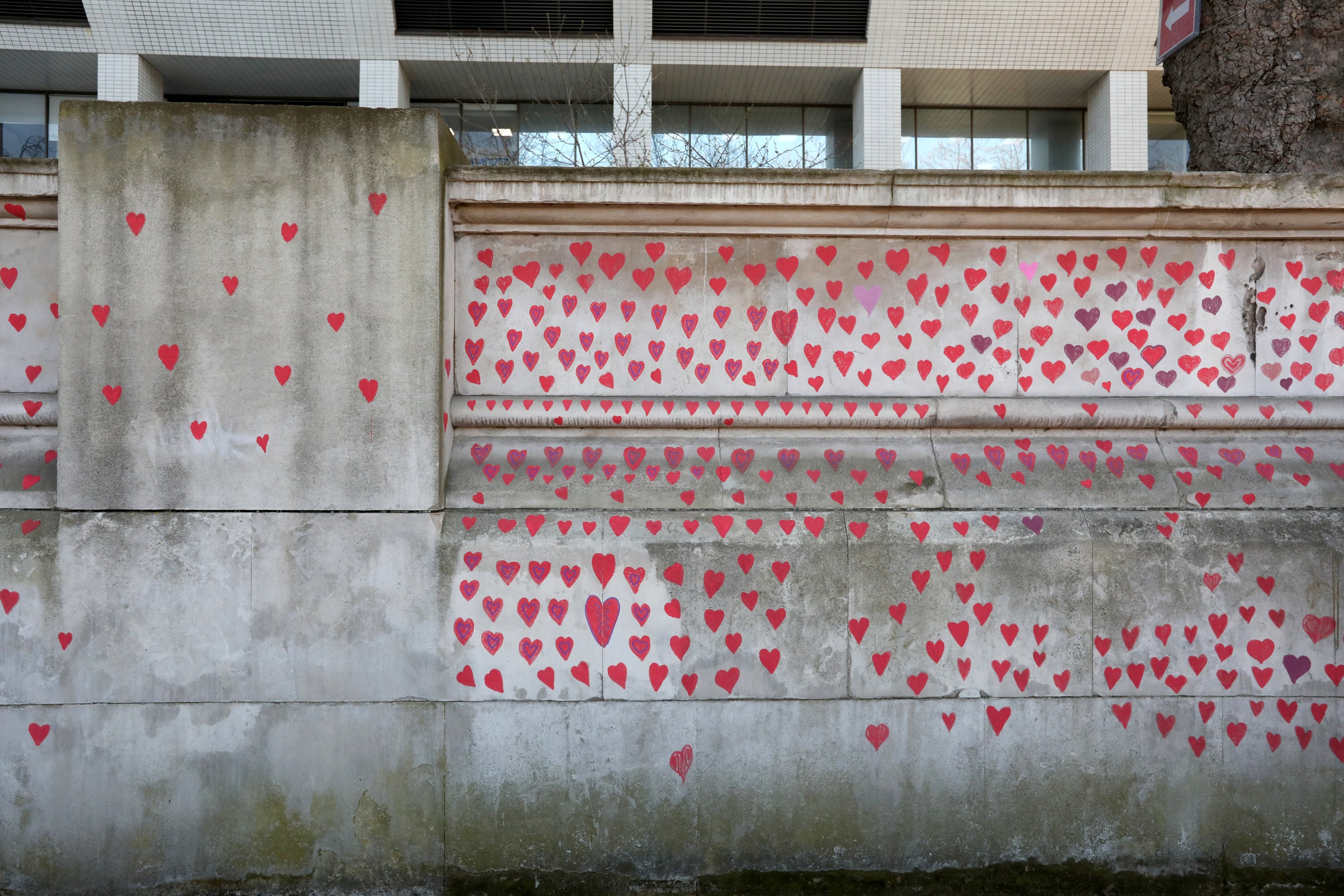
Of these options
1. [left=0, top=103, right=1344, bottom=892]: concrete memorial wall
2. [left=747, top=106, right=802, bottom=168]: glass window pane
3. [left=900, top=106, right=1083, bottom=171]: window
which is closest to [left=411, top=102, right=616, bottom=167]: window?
[left=747, top=106, right=802, bottom=168]: glass window pane

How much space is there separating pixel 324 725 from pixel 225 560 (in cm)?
84

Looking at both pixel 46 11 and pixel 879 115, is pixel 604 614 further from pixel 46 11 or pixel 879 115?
pixel 46 11

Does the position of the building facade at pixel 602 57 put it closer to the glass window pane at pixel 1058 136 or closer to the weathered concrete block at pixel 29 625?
the glass window pane at pixel 1058 136

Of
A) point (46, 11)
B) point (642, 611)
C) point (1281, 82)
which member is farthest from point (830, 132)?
point (642, 611)

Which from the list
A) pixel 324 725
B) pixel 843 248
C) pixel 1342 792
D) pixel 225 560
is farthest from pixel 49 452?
pixel 1342 792

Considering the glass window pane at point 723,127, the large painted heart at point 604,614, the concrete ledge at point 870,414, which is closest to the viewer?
the large painted heart at point 604,614

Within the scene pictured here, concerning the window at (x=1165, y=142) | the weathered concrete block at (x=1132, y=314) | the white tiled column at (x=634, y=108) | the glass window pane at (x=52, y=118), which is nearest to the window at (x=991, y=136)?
the window at (x=1165, y=142)

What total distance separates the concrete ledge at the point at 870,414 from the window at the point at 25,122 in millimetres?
17480

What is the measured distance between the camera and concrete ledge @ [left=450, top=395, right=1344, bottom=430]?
427 centimetres

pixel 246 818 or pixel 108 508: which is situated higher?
pixel 108 508

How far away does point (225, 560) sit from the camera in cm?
400

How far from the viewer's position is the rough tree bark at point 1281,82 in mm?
5000

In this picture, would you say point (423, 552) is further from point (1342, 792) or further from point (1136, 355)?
point (1342, 792)

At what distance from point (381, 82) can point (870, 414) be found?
47.3ft
